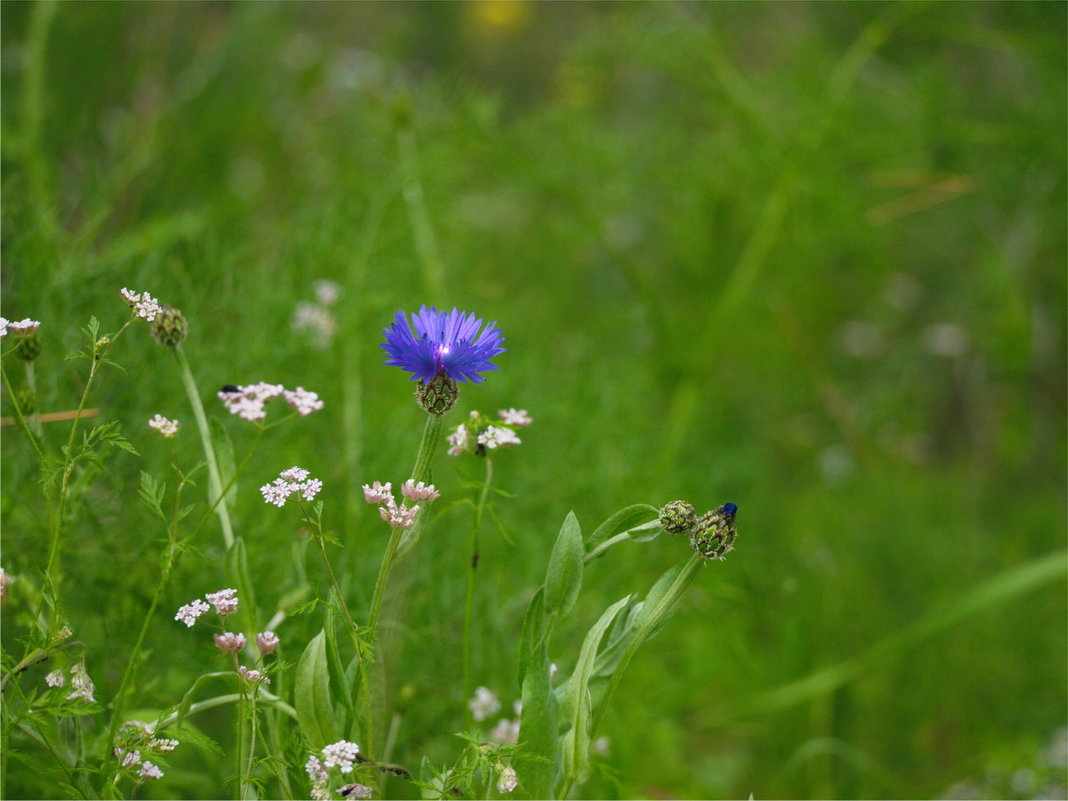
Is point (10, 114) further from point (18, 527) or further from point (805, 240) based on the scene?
point (805, 240)

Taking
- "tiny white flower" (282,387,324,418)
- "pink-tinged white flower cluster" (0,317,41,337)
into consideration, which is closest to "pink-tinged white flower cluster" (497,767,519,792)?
"tiny white flower" (282,387,324,418)

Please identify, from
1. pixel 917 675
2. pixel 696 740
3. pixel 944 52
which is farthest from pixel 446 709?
pixel 944 52

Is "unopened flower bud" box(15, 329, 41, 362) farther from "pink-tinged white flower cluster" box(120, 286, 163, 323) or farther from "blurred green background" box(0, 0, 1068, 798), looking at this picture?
"blurred green background" box(0, 0, 1068, 798)

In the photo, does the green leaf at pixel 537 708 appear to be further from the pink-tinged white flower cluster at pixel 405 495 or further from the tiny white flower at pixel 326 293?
the tiny white flower at pixel 326 293

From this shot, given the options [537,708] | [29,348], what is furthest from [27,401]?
[537,708]

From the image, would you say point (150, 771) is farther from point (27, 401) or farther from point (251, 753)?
point (27, 401)

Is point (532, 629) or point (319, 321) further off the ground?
point (319, 321)
